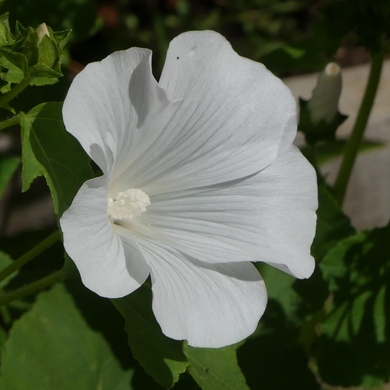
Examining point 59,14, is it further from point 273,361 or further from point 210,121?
point 273,361

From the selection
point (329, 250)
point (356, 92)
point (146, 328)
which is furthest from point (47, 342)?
point (356, 92)

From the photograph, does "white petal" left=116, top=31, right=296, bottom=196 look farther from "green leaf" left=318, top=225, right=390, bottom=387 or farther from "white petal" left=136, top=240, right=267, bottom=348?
"green leaf" left=318, top=225, right=390, bottom=387

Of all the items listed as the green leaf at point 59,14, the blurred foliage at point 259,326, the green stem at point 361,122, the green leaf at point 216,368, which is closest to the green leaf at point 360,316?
the blurred foliage at point 259,326

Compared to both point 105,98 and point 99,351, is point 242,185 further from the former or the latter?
point 99,351

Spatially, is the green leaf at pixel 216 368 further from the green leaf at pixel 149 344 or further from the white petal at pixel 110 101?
the white petal at pixel 110 101

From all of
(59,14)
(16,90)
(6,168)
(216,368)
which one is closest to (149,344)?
(216,368)

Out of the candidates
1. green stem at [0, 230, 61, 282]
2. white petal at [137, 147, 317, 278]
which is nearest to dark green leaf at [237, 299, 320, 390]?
white petal at [137, 147, 317, 278]
